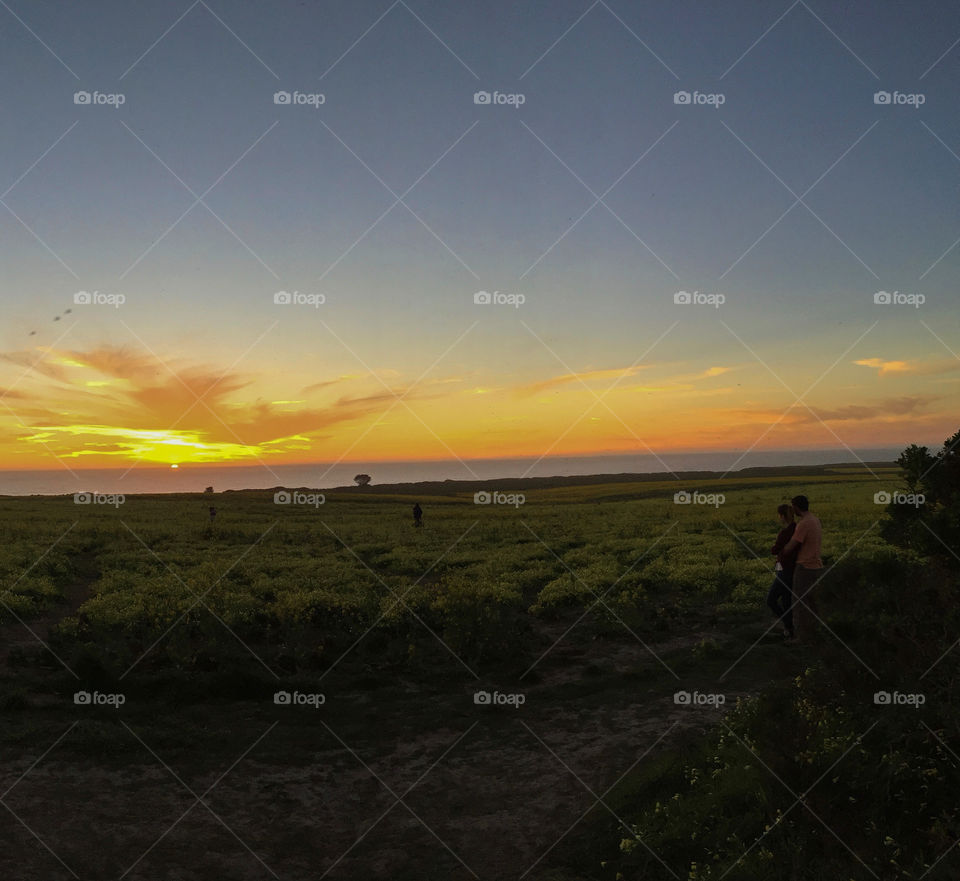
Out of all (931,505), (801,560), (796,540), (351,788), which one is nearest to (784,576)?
(801,560)

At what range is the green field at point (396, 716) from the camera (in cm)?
748

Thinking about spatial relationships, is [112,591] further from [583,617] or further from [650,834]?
[650,834]

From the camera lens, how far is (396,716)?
11852 millimetres

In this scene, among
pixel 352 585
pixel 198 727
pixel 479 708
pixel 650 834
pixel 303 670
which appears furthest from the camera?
pixel 352 585

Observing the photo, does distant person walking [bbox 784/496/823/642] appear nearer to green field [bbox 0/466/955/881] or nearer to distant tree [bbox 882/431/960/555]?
green field [bbox 0/466/955/881]

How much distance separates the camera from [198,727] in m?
11.1

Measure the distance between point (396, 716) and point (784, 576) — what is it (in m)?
7.36

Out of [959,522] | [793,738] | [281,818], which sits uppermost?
[959,522]

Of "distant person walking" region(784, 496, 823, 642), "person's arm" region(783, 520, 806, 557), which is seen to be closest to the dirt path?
"distant person walking" region(784, 496, 823, 642)

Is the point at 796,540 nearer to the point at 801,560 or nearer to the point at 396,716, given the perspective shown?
the point at 801,560

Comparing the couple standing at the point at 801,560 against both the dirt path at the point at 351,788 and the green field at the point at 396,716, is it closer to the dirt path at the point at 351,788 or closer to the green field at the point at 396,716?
the green field at the point at 396,716

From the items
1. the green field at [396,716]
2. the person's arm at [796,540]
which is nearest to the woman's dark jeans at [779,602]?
the person's arm at [796,540]

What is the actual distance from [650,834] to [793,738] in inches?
65.8

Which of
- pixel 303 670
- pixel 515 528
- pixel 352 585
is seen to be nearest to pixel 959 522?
pixel 303 670
